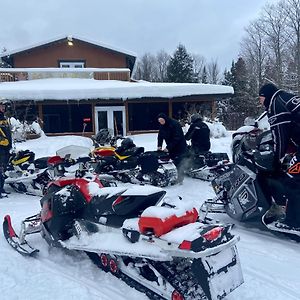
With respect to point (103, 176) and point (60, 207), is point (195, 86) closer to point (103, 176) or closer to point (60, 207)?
point (103, 176)

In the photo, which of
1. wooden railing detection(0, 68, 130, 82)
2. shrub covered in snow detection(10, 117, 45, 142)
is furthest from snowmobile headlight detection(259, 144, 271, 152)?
wooden railing detection(0, 68, 130, 82)

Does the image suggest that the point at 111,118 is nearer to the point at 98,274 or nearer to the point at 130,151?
the point at 130,151

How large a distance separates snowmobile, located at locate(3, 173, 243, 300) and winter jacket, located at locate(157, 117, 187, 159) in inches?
140

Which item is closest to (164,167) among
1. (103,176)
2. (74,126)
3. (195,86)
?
(103,176)

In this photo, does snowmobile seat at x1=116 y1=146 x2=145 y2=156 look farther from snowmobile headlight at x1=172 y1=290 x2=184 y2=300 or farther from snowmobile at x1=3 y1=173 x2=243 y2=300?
snowmobile headlight at x1=172 y1=290 x2=184 y2=300

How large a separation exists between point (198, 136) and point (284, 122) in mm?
3966

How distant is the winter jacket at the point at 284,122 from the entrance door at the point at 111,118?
15.3 m

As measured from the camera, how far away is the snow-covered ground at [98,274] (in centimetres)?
315

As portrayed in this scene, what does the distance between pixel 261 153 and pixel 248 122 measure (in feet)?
4.27

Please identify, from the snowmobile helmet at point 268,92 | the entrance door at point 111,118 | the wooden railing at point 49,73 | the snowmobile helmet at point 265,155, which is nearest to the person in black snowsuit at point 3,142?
the snowmobile helmet at point 265,155

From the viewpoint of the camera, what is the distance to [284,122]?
4.15m

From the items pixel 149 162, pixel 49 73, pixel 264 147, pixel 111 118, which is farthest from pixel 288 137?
pixel 49 73

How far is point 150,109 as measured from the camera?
830 inches

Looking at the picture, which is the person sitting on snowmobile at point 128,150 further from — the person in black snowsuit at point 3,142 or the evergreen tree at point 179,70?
the evergreen tree at point 179,70
